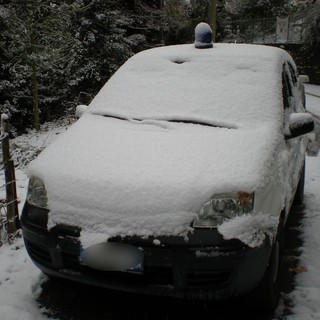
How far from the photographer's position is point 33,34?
37.7 ft

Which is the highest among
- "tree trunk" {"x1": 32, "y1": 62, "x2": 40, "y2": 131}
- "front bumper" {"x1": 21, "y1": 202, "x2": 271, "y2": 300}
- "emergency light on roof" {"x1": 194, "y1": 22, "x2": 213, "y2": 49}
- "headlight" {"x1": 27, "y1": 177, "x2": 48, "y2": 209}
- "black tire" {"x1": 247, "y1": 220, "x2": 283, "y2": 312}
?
"emergency light on roof" {"x1": 194, "y1": 22, "x2": 213, "y2": 49}

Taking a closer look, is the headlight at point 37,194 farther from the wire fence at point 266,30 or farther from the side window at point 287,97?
the wire fence at point 266,30

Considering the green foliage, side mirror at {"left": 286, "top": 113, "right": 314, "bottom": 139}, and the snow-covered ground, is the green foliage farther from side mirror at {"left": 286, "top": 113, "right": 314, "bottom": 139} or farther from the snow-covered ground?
side mirror at {"left": 286, "top": 113, "right": 314, "bottom": 139}

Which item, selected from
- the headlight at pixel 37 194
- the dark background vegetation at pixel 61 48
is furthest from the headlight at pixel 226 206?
the dark background vegetation at pixel 61 48

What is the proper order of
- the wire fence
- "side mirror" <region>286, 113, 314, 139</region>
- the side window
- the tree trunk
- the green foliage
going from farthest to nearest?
1. the wire fence
2. the tree trunk
3. the green foliage
4. the side window
5. "side mirror" <region>286, 113, 314, 139</region>

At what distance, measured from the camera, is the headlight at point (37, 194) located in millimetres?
2719

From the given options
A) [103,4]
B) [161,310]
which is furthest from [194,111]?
[103,4]

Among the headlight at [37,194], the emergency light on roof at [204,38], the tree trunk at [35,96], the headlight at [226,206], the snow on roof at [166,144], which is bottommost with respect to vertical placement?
the tree trunk at [35,96]

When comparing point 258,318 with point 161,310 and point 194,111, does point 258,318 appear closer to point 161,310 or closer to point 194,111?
point 161,310

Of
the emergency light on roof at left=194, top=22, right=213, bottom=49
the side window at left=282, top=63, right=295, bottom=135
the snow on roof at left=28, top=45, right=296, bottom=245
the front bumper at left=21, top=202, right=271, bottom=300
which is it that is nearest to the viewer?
the front bumper at left=21, top=202, right=271, bottom=300

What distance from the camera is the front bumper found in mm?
2320

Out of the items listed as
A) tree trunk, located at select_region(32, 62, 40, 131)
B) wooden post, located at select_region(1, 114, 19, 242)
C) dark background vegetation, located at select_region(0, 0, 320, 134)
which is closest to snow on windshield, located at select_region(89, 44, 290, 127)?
wooden post, located at select_region(1, 114, 19, 242)

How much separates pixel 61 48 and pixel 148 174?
34.1 ft

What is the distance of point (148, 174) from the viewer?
256 centimetres
